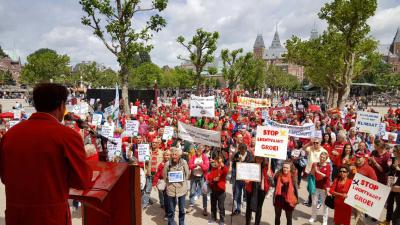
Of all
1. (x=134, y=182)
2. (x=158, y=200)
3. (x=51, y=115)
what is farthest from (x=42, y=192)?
(x=158, y=200)

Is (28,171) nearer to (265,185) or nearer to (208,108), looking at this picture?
(265,185)

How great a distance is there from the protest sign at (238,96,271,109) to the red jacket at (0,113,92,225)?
69.6 ft

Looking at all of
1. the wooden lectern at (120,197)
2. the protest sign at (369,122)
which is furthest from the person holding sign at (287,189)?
the protest sign at (369,122)

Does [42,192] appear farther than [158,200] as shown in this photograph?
No

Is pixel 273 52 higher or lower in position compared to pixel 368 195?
higher

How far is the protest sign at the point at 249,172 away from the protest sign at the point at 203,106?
797 cm

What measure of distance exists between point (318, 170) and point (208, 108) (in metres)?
7.75

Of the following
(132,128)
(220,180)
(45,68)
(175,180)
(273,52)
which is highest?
(273,52)

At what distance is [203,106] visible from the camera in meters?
14.6

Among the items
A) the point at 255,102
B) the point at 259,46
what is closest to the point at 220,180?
the point at 255,102

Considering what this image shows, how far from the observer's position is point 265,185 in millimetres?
6773

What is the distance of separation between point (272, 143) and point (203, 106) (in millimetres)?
7539

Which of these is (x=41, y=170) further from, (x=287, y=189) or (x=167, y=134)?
(x=167, y=134)

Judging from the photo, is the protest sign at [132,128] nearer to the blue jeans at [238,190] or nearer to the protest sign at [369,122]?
the blue jeans at [238,190]
